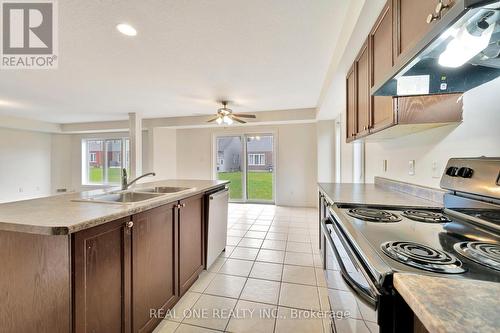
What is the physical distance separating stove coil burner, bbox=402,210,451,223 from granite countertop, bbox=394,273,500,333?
2.35 feet

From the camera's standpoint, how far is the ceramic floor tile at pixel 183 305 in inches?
66.5

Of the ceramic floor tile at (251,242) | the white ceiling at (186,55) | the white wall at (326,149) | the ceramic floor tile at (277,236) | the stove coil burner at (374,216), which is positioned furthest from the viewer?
the white wall at (326,149)

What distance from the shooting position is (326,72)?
3029 millimetres

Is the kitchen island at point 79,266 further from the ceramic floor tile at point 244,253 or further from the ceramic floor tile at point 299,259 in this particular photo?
the ceramic floor tile at point 299,259

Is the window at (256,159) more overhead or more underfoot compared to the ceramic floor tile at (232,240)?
more overhead

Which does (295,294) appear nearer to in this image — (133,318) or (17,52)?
(133,318)

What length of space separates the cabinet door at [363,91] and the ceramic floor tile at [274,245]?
179 centimetres

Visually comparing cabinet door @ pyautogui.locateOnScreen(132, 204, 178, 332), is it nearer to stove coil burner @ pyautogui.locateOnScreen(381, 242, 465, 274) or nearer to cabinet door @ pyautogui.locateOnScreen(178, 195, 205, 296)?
cabinet door @ pyautogui.locateOnScreen(178, 195, 205, 296)

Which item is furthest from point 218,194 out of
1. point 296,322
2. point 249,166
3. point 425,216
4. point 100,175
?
point 100,175

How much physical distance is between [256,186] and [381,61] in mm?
5048

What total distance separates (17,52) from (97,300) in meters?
2.96

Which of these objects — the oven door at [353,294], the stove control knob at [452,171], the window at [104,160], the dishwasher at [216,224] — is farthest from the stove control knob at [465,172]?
the window at [104,160]

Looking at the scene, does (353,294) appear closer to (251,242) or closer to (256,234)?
(251,242)

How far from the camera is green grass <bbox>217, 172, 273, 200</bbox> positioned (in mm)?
6266
